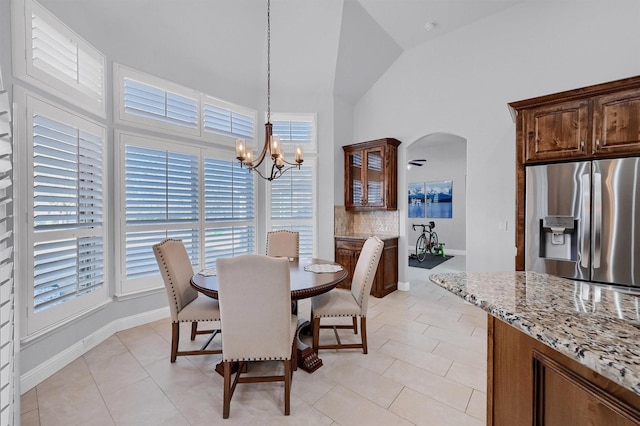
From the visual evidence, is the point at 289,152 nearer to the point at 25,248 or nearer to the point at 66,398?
the point at 25,248

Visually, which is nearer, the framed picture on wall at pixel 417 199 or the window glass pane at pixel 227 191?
the window glass pane at pixel 227 191

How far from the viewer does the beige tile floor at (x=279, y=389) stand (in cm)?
185

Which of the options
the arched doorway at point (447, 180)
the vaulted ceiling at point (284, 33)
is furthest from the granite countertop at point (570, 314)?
the arched doorway at point (447, 180)

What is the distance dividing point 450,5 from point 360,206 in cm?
299

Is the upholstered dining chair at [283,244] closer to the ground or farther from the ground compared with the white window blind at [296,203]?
closer to the ground

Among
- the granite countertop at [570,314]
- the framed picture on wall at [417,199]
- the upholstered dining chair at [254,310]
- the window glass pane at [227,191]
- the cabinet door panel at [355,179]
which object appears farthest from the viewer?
the framed picture on wall at [417,199]

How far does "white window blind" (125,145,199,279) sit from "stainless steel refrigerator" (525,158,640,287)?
3.85 meters

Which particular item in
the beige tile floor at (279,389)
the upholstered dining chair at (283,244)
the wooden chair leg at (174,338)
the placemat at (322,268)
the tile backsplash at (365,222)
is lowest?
the beige tile floor at (279,389)

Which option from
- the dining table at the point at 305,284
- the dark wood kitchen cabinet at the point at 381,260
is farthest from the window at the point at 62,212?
the dark wood kitchen cabinet at the point at 381,260

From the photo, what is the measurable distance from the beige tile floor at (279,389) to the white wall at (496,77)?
1734 mm

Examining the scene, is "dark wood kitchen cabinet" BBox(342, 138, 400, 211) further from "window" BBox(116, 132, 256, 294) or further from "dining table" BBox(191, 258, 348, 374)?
"dining table" BBox(191, 258, 348, 374)

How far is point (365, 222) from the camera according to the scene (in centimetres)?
508

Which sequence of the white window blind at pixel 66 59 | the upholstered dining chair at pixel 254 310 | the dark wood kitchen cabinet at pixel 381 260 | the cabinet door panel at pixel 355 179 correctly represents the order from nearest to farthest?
the upholstered dining chair at pixel 254 310 → the white window blind at pixel 66 59 → the dark wood kitchen cabinet at pixel 381 260 → the cabinet door panel at pixel 355 179

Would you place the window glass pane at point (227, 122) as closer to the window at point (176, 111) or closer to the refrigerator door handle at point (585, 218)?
the window at point (176, 111)
